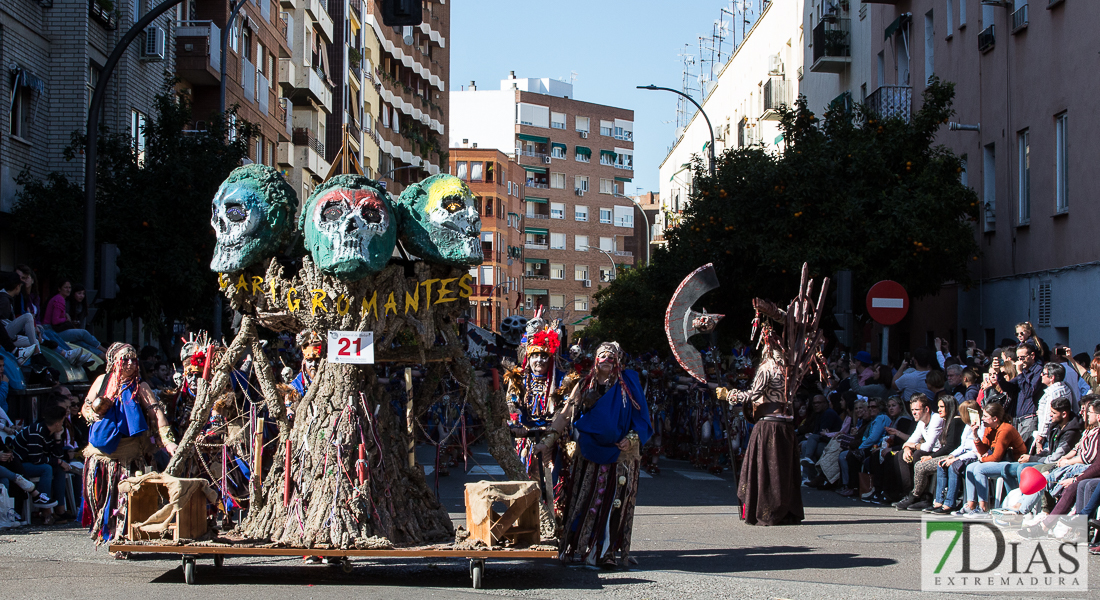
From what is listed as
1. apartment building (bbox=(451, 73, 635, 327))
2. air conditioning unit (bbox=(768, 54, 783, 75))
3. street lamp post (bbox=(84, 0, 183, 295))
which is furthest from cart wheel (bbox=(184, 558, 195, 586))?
apartment building (bbox=(451, 73, 635, 327))

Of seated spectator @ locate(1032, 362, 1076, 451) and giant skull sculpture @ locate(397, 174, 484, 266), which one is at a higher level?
giant skull sculpture @ locate(397, 174, 484, 266)

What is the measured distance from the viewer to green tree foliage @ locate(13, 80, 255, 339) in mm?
22234

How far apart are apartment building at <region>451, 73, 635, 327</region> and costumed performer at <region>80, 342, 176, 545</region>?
91.1 m

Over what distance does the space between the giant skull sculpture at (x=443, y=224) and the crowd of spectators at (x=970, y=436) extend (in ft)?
19.5

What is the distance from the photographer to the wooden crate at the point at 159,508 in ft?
31.8

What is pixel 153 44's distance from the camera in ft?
95.5

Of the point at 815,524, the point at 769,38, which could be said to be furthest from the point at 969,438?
the point at 769,38

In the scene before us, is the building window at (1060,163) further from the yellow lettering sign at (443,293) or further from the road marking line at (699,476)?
the yellow lettering sign at (443,293)

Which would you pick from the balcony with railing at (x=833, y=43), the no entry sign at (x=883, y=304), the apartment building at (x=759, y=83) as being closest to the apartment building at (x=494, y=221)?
the apartment building at (x=759, y=83)

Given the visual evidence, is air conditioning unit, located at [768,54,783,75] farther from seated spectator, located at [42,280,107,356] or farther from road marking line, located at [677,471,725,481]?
seated spectator, located at [42,280,107,356]

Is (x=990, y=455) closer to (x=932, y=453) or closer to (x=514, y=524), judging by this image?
(x=932, y=453)

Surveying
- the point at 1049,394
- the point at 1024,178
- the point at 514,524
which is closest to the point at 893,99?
the point at 1024,178

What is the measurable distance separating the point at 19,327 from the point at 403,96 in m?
62.0

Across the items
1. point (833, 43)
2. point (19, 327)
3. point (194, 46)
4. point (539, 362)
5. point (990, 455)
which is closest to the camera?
point (539, 362)
